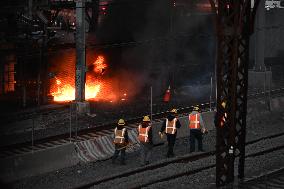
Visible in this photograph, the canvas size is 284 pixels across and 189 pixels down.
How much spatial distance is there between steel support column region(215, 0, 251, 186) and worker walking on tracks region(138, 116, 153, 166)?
3730 mm

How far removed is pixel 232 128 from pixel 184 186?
7.61 ft

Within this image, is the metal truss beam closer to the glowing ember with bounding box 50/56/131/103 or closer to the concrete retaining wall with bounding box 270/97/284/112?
the glowing ember with bounding box 50/56/131/103

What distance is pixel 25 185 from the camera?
54.0 ft

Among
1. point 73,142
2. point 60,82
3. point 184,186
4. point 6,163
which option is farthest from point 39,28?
point 184,186

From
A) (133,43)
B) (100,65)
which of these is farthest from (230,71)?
(133,43)

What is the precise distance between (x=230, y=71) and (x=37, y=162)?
6.37 metres

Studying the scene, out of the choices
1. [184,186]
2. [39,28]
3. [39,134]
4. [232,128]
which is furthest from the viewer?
[39,28]

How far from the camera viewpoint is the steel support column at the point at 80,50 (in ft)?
78.1

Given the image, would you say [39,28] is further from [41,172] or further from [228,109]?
[228,109]

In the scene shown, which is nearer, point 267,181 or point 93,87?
point 267,181

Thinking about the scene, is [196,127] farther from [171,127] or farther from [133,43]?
[133,43]

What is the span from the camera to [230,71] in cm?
1377

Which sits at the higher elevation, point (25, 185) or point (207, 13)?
point (207, 13)

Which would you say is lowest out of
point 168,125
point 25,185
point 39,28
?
point 25,185
